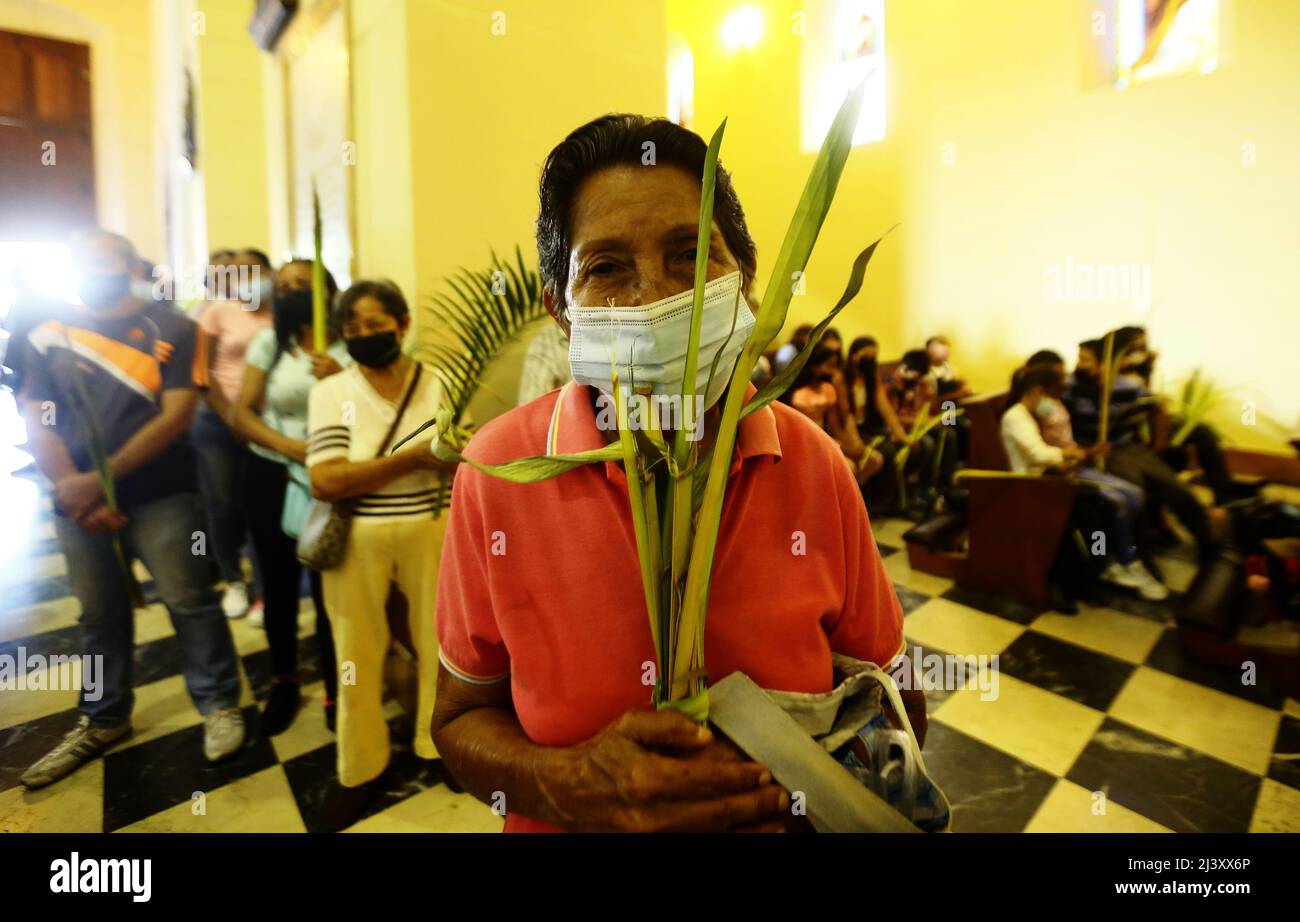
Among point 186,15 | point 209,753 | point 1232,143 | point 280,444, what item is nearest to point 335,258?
point 280,444

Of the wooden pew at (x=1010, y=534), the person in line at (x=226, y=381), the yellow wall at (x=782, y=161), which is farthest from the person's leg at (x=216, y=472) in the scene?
the wooden pew at (x=1010, y=534)

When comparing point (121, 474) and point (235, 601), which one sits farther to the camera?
point (235, 601)

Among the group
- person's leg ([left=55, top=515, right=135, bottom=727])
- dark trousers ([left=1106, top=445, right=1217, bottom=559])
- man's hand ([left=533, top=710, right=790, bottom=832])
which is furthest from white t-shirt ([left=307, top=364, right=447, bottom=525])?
dark trousers ([left=1106, top=445, right=1217, bottom=559])

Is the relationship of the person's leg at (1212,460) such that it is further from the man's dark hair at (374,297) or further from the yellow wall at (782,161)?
the man's dark hair at (374,297)

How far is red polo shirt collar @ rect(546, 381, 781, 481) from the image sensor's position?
2.50 feet

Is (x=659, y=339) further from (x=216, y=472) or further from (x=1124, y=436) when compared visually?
(x=1124, y=436)

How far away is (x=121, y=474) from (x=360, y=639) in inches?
36.8

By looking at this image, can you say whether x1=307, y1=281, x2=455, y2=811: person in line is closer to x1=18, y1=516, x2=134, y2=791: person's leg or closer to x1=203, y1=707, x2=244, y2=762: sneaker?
x1=203, y1=707, x2=244, y2=762: sneaker

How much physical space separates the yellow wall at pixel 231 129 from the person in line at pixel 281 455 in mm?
3052

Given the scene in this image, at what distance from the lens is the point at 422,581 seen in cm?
202

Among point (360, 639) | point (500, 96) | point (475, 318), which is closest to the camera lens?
point (360, 639)

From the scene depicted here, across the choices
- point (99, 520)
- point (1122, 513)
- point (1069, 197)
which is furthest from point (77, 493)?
point (1069, 197)
